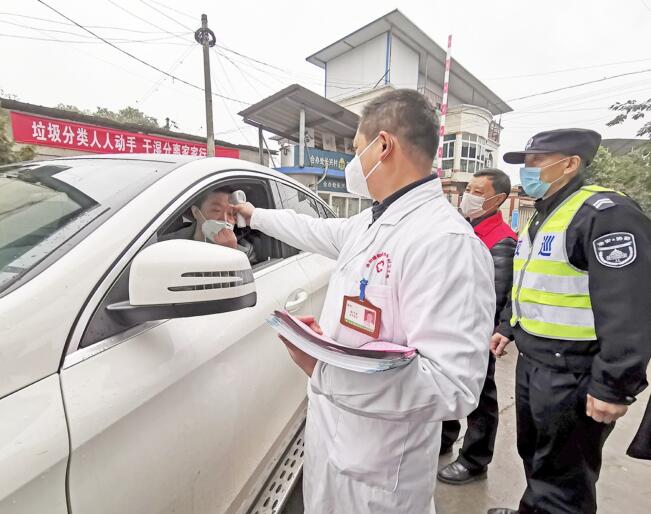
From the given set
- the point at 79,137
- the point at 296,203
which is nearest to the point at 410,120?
the point at 296,203

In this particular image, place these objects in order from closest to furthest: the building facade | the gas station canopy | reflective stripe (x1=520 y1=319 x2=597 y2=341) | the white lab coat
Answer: the white lab coat
reflective stripe (x1=520 y1=319 x2=597 y2=341)
the gas station canopy
the building facade

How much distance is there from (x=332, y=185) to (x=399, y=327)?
13151 mm

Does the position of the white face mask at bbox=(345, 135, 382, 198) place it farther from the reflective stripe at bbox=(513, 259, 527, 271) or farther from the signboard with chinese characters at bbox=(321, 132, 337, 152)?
the signboard with chinese characters at bbox=(321, 132, 337, 152)

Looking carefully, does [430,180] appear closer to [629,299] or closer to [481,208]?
[629,299]

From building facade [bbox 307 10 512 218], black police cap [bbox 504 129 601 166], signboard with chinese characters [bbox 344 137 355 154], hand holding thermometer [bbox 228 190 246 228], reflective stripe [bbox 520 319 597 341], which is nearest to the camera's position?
reflective stripe [bbox 520 319 597 341]

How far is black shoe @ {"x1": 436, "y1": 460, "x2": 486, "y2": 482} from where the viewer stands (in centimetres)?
203

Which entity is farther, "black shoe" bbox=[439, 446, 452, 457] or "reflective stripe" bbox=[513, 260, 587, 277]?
"black shoe" bbox=[439, 446, 452, 457]

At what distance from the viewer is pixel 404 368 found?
0.76 metres

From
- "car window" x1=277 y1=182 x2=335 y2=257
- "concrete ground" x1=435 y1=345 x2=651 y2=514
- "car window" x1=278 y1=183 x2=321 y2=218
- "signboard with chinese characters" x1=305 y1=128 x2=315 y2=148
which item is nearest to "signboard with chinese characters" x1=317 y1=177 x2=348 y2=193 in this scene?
"signboard with chinese characters" x1=305 y1=128 x2=315 y2=148

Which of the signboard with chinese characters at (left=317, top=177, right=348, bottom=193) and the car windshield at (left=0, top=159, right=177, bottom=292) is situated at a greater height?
the signboard with chinese characters at (left=317, top=177, right=348, bottom=193)

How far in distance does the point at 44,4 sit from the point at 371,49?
14.0 meters

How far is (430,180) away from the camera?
107 centimetres

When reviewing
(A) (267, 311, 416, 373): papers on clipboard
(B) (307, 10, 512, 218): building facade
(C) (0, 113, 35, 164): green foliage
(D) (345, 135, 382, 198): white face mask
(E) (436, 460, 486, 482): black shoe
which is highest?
(B) (307, 10, 512, 218): building facade

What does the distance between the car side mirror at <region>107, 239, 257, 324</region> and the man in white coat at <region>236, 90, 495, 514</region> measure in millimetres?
253
